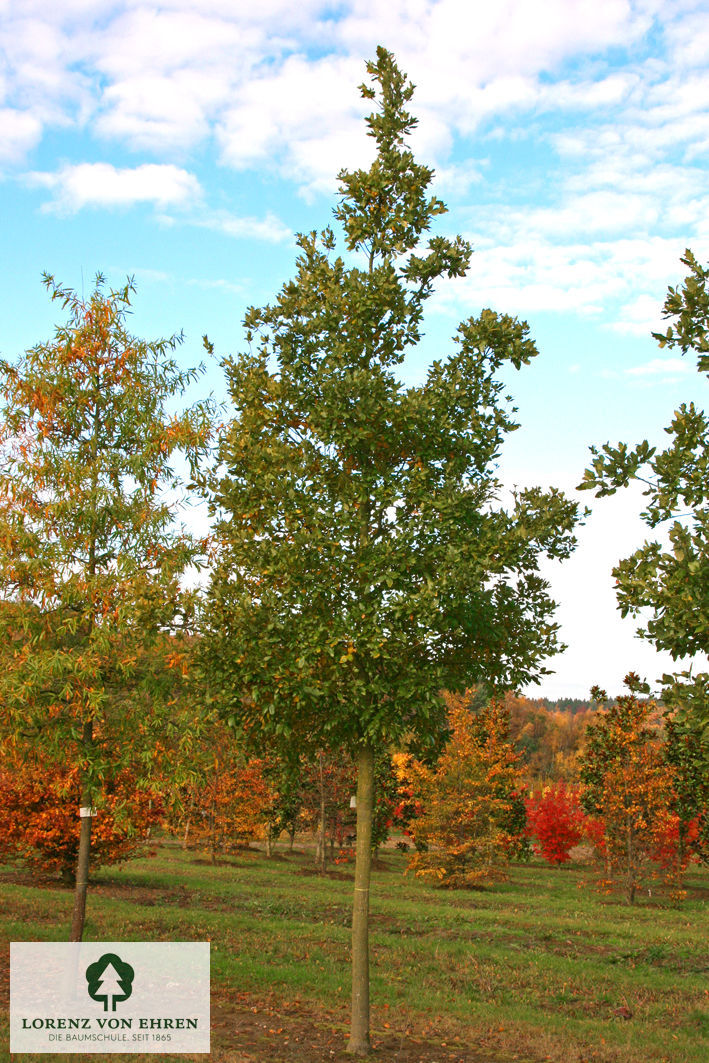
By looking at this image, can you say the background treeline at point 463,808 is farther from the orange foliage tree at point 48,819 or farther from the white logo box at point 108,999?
the white logo box at point 108,999

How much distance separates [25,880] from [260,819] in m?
13.4

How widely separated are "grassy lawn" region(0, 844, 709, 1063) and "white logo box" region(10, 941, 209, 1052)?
1.04ft

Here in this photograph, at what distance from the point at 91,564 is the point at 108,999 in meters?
5.21

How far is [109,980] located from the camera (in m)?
9.77

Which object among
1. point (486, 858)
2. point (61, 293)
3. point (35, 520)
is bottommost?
point (486, 858)

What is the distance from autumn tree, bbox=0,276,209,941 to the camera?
31.1 ft

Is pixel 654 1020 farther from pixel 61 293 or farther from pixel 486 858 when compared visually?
pixel 486 858

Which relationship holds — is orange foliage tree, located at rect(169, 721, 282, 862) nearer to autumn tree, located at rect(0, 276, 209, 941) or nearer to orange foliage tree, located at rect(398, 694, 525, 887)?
orange foliage tree, located at rect(398, 694, 525, 887)

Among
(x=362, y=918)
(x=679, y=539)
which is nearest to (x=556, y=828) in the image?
(x=362, y=918)

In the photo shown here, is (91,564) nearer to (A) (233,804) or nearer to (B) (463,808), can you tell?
(B) (463,808)

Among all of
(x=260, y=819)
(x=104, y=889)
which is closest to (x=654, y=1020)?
(x=104, y=889)

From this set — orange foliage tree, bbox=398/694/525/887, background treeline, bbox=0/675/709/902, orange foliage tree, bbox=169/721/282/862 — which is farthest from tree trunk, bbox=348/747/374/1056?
orange foliage tree, bbox=169/721/282/862

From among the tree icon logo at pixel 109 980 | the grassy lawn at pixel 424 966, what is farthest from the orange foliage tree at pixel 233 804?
the tree icon logo at pixel 109 980

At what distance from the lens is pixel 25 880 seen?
73.0ft
